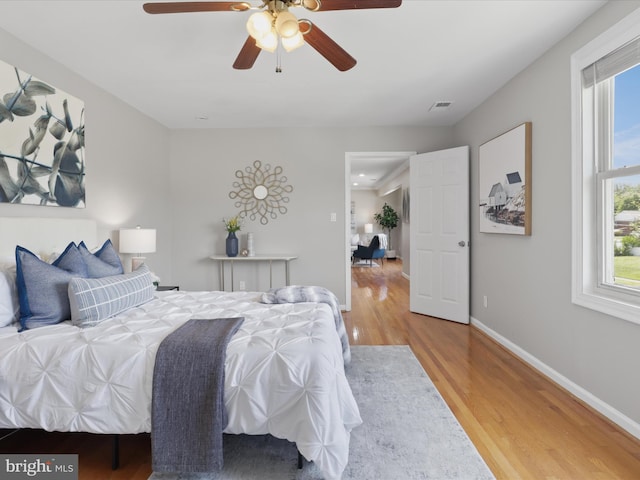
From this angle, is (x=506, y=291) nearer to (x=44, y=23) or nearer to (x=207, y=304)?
(x=207, y=304)

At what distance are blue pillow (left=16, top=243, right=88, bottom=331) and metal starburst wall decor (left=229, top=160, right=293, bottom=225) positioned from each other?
2731 mm

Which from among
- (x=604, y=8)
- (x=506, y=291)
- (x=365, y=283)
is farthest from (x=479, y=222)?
(x=365, y=283)

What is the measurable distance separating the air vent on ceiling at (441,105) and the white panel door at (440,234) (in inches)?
19.7

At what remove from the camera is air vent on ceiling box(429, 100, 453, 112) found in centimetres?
371

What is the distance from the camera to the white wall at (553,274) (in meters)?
2.04

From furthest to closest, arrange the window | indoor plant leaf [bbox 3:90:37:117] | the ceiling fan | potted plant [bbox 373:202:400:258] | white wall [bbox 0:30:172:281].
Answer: potted plant [bbox 373:202:400:258], white wall [bbox 0:30:172:281], indoor plant leaf [bbox 3:90:37:117], the window, the ceiling fan

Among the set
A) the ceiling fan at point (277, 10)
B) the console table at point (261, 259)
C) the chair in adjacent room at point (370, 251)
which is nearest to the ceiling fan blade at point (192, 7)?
the ceiling fan at point (277, 10)

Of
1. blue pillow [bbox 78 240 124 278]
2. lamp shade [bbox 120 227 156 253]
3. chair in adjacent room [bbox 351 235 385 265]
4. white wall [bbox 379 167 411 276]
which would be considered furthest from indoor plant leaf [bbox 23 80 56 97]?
chair in adjacent room [bbox 351 235 385 265]

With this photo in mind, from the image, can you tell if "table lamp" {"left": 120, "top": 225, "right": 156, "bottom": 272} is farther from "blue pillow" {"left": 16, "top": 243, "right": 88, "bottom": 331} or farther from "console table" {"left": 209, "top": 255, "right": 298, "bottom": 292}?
"blue pillow" {"left": 16, "top": 243, "right": 88, "bottom": 331}

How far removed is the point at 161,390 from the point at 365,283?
5.73m

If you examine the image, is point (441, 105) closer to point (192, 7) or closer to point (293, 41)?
point (293, 41)

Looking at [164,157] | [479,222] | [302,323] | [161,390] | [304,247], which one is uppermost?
[164,157]

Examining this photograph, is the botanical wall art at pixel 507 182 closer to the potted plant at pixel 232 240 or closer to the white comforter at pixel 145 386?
the white comforter at pixel 145 386

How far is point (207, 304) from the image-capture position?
2.46 m
